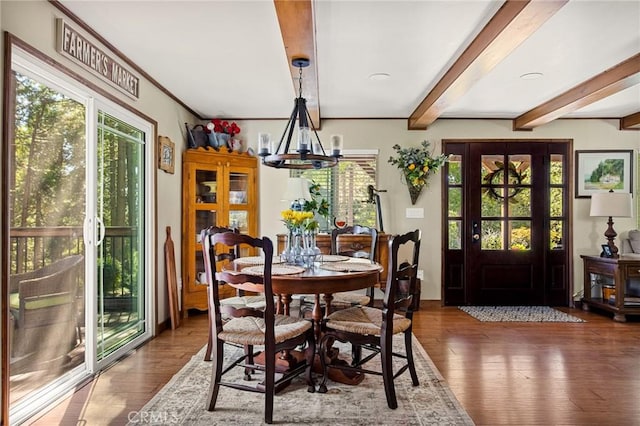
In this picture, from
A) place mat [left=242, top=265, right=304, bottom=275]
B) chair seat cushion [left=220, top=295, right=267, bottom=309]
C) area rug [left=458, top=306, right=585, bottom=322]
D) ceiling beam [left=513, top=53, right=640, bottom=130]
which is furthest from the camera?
area rug [left=458, top=306, right=585, bottom=322]

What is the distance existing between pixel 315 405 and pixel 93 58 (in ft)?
8.52

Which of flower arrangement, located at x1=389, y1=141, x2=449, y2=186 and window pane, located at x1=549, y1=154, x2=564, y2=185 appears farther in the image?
window pane, located at x1=549, y1=154, x2=564, y2=185

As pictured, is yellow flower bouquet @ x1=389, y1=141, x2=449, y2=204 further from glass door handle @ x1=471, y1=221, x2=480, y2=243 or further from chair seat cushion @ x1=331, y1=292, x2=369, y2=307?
chair seat cushion @ x1=331, y1=292, x2=369, y2=307

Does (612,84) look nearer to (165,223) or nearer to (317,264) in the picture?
(317,264)

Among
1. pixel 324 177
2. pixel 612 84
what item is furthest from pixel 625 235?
pixel 324 177

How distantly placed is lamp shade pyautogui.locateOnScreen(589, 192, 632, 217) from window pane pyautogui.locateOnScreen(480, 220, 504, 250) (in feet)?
3.31

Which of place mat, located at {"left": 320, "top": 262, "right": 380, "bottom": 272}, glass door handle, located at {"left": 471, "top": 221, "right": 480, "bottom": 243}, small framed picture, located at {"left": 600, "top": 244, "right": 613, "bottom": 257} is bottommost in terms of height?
small framed picture, located at {"left": 600, "top": 244, "right": 613, "bottom": 257}

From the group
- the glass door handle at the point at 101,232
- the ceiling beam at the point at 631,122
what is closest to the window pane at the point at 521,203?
the ceiling beam at the point at 631,122

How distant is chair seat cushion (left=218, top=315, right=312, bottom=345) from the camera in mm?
2309

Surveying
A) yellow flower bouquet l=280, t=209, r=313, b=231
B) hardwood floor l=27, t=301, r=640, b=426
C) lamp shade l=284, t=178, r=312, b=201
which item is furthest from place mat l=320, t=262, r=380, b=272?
lamp shade l=284, t=178, r=312, b=201

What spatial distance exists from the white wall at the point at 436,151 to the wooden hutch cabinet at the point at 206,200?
12.7 inches

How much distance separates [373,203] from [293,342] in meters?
3.06

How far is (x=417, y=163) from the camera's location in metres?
5.13

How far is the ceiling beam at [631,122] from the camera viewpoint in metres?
4.98
